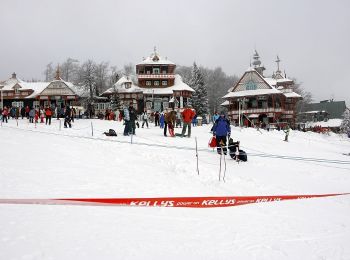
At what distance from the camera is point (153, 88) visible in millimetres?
58531

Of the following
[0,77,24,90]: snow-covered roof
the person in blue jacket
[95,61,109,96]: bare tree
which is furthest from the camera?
[95,61,109,96]: bare tree

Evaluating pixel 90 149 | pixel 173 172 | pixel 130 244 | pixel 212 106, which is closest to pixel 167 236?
pixel 130 244

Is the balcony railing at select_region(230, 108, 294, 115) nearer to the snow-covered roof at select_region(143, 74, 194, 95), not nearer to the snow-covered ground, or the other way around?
the snow-covered roof at select_region(143, 74, 194, 95)

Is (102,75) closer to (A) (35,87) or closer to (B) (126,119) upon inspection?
(A) (35,87)

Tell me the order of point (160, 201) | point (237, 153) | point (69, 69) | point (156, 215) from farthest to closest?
→ 1. point (69, 69)
2. point (237, 153)
3. point (160, 201)
4. point (156, 215)

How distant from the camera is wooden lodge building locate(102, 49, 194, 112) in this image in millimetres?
57531

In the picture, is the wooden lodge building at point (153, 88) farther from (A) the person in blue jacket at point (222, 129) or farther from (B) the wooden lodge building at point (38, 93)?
(A) the person in blue jacket at point (222, 129)

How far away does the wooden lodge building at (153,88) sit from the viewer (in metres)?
57.5

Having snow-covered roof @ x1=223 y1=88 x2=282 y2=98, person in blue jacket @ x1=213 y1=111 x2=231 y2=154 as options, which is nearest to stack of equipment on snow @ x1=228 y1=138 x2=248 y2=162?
person in blue jacket @ x1=213 y1=111 x2=231 y2=154

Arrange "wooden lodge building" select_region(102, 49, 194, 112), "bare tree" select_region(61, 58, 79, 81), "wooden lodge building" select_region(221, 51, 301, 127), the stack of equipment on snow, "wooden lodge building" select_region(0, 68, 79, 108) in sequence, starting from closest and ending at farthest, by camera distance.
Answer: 1. the stack of equipment on snow
2. "wooden lodge building" select_region(221, 51, 301, 127)
3. "wooden lodge building" select_region(102, 49, 194, 112)
4. "wooden lodge building" select_region(0, 68, 79, 108)
5. "bare tree" select_region(61, 58, 79, 81)

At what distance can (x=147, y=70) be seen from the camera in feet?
192

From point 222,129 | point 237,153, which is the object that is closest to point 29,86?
point 222,129

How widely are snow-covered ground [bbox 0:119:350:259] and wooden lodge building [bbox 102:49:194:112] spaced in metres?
46.2

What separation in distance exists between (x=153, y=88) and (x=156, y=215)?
175 feet
